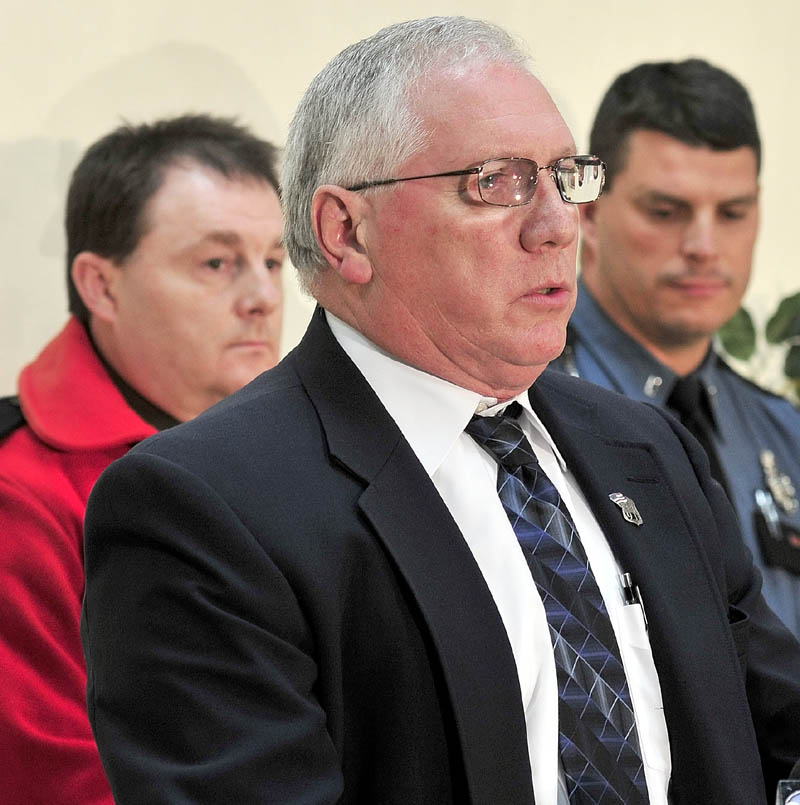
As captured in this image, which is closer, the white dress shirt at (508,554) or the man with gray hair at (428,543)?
the man with gray hair at (428,543)

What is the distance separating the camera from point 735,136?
9.39ft

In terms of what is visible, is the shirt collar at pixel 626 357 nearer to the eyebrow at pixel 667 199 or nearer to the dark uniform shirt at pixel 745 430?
the dark uniform shirt at pixel 745 430

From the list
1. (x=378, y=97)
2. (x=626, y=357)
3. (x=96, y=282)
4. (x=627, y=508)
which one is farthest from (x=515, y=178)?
(x=626, y=357)

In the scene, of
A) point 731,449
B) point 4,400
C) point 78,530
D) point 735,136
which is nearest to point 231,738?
point 78,530

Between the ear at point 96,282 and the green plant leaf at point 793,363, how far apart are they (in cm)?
181

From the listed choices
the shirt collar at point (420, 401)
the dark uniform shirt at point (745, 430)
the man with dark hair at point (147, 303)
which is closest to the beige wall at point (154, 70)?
the man with dark hair at point (147, 303)

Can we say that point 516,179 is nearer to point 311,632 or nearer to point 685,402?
point 311,632

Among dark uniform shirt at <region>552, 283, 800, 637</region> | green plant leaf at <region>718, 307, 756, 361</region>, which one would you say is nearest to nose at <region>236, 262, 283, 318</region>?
dark uniform shirt at <region>552, 283, 800, 637</region>

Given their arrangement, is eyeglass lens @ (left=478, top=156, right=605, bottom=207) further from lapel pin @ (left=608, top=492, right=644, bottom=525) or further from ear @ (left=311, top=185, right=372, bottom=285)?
lapel pin @ (left=608, top=492, right=644, bottom=525)

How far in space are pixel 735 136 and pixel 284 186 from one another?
4.93 feet

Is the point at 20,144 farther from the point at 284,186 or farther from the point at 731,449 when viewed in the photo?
the point at 731,449

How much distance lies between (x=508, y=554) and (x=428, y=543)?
0.11m

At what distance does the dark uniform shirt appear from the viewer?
8.82 feet

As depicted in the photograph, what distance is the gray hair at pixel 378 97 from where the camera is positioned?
1507 mm
